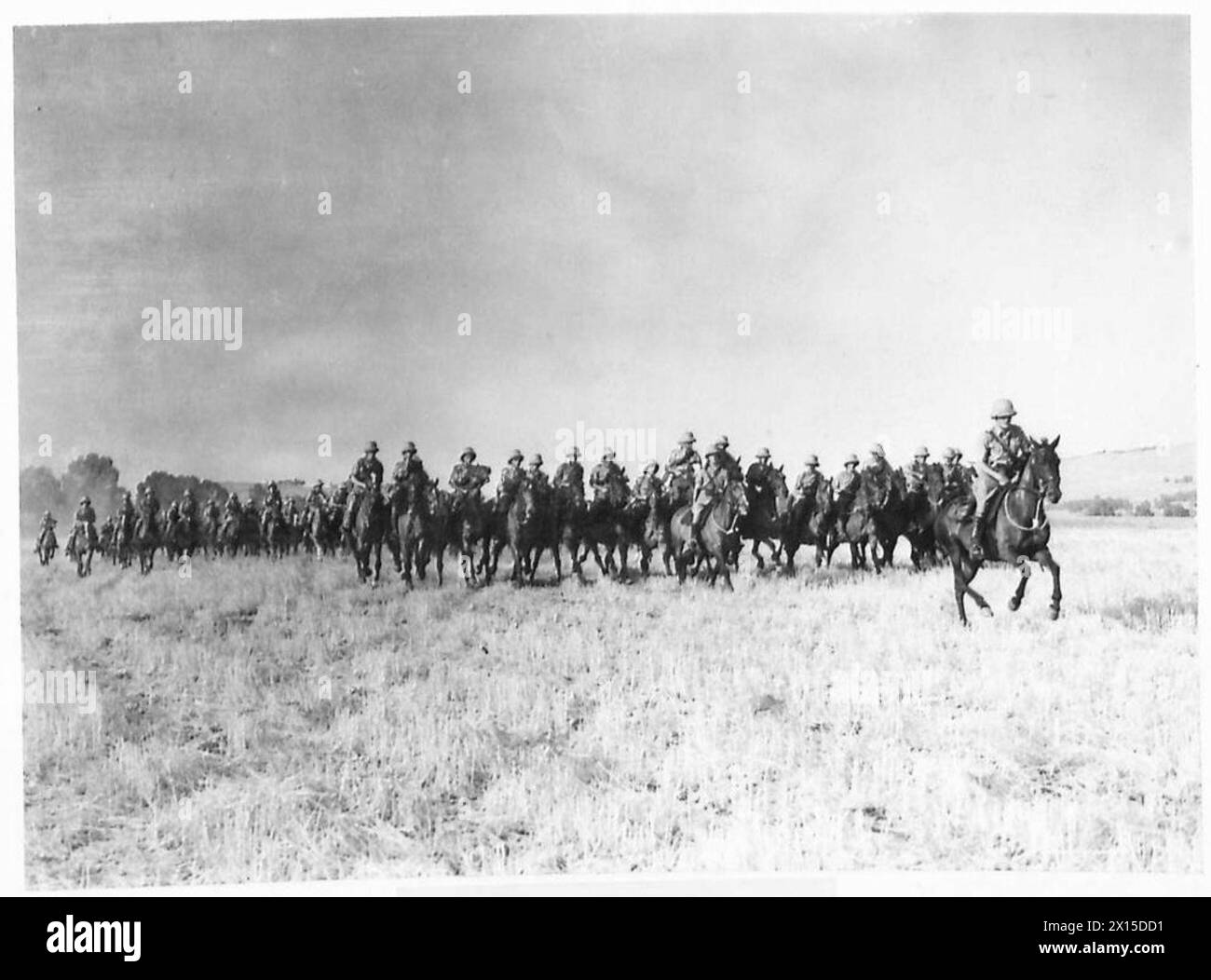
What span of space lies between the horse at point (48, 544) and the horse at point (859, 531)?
4.93 metres

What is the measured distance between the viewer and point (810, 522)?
260 inches

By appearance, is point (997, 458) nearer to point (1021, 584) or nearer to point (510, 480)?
point (1021, 584)

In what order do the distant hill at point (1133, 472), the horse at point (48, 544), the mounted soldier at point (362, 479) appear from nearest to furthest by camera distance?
the horse at point (48, 544)
the distant hill at point (1133, 472)
the mounted soldier at point (362, 479)

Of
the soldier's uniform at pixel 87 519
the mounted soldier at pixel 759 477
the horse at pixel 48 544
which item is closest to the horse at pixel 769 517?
the mounted soldier at pixel 759 477

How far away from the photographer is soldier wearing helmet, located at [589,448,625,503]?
645 cm

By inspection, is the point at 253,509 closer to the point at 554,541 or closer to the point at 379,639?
the point at 379,639

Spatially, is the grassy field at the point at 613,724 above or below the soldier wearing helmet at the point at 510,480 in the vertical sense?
below

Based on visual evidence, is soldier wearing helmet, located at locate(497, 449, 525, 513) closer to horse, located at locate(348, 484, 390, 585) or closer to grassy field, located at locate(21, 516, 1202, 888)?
grassy field, located at locate(21, 516, 1202, 888)

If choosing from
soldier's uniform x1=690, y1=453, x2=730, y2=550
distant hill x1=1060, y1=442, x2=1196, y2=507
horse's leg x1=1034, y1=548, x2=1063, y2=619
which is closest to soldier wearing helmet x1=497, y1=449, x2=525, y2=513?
soldier's uniform x1=690, y1=453, x2=730, y2=550

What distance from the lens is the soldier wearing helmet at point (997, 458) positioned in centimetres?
638

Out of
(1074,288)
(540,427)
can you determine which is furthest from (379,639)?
(1074,288)

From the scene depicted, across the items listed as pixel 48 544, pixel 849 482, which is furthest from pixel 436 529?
pixel 849 482

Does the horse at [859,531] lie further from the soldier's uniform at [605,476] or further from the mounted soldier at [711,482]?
the soldier's uniform at [605,476]

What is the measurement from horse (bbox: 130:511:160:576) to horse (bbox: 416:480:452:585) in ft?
5.43
